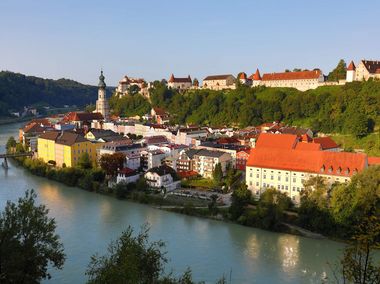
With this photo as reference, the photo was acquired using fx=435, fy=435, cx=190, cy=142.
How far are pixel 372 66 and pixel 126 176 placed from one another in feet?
54.6

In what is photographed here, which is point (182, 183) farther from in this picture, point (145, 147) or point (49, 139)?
point (49, 139)

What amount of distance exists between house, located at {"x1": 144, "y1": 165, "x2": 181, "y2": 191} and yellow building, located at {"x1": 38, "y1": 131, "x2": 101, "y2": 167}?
3563 mm

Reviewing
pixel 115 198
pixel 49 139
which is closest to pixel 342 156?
pixel 115 198

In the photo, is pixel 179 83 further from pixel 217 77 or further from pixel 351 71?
pixel 351 71

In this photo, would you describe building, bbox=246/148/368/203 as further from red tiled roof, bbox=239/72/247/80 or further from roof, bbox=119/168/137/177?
red tiled roof, bbox=239/72/247/80

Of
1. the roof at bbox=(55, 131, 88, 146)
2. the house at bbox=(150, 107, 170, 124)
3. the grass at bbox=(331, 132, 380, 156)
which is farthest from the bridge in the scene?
the grass at bbox=(331, 132, 380, 156)

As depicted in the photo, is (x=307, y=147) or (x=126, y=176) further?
(x=126, y=176)

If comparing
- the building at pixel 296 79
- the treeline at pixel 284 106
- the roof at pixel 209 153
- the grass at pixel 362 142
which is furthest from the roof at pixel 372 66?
the roof at pixel 209 153

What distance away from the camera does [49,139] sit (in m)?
18.0

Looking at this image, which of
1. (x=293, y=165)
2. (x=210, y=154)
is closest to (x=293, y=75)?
(x=210, y=154)

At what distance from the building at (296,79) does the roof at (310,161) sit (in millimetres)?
15337

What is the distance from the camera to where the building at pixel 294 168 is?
1121 centimetres

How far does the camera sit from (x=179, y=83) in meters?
35.5

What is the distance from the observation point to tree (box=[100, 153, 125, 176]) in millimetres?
14922
